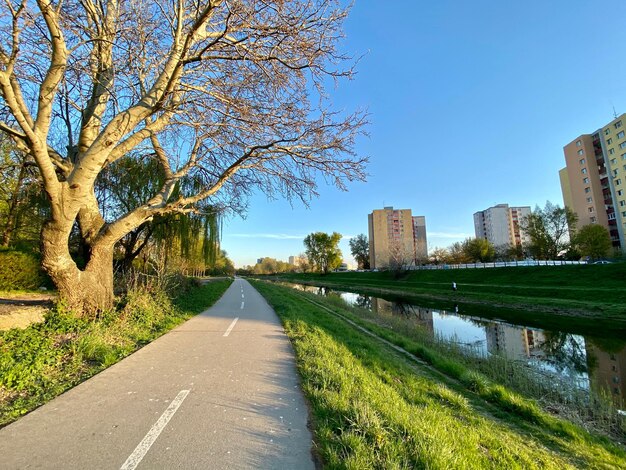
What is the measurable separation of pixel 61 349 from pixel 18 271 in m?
7.88

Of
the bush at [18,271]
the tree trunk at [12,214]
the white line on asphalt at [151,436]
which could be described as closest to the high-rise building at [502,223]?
the tree trunk at [12,214]

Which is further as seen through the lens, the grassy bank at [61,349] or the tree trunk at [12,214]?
the tree trunk at [12,214]

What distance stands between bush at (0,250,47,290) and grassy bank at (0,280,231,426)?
4982 millimetres

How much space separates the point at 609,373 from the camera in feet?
28.0

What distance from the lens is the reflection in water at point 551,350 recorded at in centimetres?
809

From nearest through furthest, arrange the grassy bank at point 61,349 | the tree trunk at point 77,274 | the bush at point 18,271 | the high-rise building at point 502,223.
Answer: the grassy bank at point 61,349
the tree trunk at point 77,274
the bush at point 18,271
the high-rise building at point 502,223

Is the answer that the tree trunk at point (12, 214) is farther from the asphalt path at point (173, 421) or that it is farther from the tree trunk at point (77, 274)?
the asphalt path at point (173, 421)

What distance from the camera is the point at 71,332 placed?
669cm

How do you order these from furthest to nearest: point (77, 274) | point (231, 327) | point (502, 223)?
point (502, 223)
point (231, 327)
point (77, 274)

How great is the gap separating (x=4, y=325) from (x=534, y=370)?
40.1 feet

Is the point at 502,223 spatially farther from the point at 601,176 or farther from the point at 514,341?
the point at 514,341

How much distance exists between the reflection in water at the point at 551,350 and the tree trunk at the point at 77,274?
10829 millimetres

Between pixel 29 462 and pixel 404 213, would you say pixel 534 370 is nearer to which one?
pixel 29 462

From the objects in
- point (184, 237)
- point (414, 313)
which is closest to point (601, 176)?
point (414, 313)
